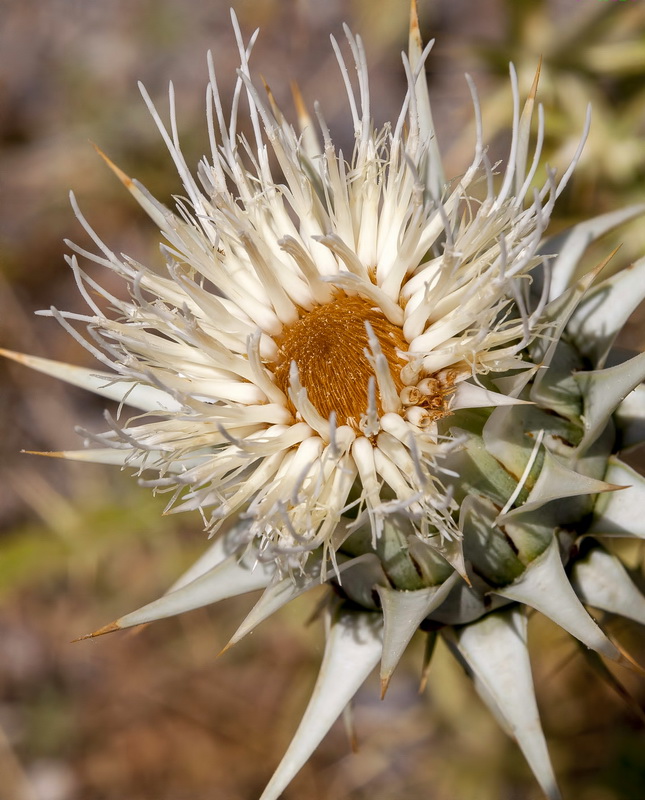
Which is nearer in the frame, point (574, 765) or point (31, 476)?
point (574, 765)

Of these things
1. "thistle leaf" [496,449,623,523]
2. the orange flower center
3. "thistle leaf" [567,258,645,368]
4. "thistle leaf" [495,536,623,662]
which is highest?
the orange flower center

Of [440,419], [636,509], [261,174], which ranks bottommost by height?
[636,509]

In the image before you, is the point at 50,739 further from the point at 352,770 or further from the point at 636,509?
the point at 636,509

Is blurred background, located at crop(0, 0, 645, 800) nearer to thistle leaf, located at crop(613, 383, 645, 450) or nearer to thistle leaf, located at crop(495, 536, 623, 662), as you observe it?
thistle leaf, located at crop(613, 383, 645, 450)

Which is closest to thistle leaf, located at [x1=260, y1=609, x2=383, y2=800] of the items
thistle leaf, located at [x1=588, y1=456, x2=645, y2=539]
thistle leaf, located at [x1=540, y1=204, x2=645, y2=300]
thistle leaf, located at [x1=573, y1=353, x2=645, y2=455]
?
thistle leaf, located at [x1=588, y1=456, x2=645, y2=539]

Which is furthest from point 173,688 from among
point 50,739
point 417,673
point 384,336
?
point 384,336

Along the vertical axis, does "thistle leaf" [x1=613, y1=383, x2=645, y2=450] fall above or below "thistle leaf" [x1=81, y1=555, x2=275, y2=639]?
below
